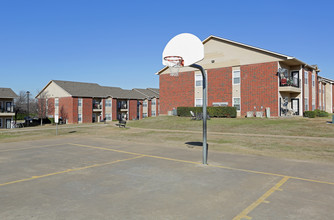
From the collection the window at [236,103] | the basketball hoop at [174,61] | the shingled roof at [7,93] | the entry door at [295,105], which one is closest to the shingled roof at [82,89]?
the shingled roof at [7,93]

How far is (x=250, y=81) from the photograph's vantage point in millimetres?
36219

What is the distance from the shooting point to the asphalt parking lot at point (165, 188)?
6258 millimetres

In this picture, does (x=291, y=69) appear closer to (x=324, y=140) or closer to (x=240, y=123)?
(x=240, y=123)

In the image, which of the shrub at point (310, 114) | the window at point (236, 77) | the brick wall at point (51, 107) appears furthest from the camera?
the brick wall at point (51, 107)

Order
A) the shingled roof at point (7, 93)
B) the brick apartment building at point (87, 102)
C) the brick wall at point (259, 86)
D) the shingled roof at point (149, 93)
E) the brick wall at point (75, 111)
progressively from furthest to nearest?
the shingled roof at point (149, 93)
the brick apartment building at point (87, 102)
the brick wall at point (75, 111)
the shingled roof at point (7, 93)
the brick wall at point (259, 86)

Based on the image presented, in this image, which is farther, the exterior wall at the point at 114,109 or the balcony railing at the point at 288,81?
the exterior wall at the point at 114,109

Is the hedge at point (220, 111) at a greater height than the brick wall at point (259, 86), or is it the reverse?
the brick wall at point (259, 86)

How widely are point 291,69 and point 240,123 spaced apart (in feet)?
48.3

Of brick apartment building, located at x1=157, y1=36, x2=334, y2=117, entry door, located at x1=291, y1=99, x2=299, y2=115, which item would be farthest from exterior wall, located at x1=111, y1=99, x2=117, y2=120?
entry door, located at x1=291, y1=99, x2=299, y2=115

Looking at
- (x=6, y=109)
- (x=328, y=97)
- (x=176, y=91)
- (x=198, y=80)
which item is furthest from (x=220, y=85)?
(x=6, y=109)

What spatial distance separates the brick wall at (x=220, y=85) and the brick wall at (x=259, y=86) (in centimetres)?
210

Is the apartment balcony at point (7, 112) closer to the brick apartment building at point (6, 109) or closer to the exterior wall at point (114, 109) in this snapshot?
the brick apartment building at point (6, 109)

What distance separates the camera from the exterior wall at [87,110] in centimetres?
5766

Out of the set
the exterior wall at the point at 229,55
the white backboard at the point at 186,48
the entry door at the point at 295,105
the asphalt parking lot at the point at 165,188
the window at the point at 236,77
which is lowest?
the asphalt parking lot at the point at 165,188
